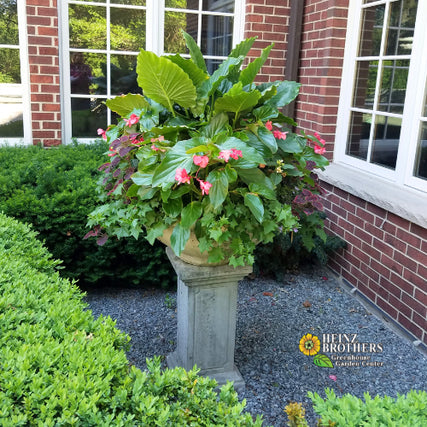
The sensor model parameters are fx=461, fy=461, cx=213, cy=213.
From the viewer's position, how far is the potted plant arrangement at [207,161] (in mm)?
2027

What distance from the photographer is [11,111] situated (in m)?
4.47

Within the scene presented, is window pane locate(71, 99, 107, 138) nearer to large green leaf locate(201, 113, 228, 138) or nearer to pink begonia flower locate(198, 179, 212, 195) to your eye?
large green leaf locate(201, 113, 228, 138)

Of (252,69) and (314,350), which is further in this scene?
(314,350)

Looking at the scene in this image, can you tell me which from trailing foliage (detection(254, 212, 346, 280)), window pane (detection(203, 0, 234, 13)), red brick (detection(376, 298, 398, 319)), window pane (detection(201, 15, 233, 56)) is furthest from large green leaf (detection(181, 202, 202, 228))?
window pane (detection(203, 0, 234, 13))

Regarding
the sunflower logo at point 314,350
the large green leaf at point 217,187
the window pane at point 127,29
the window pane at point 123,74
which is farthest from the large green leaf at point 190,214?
the window pane at point 127,29

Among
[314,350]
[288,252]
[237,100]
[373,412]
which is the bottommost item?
[314,350]

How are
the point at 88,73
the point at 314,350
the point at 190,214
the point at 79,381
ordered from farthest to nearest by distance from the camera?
the point at 88,73 < the point at 314,350 < the point at 190,214 < the point at 79,381

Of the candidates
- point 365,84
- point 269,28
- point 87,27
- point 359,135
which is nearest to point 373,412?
point 359,135

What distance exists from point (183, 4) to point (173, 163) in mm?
3227

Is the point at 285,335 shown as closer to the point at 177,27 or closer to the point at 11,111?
the point at 177,27

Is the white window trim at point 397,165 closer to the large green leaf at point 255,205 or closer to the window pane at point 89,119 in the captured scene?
the large green leaf at point 255,205

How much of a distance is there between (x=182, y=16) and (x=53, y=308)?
370cm

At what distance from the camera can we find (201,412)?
1.43 metres

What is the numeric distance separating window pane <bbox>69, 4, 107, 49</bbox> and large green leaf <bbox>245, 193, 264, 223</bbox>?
10.4 ft
